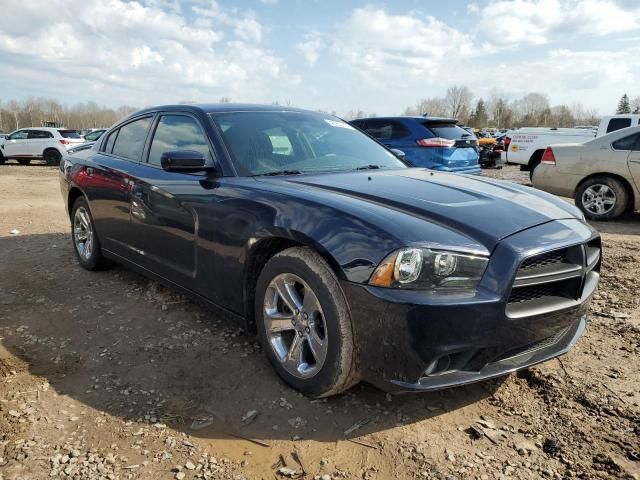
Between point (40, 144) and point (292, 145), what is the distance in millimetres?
19521

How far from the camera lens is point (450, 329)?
83.9 inches

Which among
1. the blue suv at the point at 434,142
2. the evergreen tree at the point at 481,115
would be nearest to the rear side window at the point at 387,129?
the blue suv at the point at 434,142

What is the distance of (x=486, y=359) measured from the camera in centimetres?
225

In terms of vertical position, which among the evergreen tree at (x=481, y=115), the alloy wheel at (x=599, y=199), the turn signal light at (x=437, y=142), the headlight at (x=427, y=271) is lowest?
the alloy wheel at (x=599, y=199)

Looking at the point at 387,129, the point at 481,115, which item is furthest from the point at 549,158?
the point at 481,115

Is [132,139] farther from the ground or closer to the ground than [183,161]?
farther from the ground

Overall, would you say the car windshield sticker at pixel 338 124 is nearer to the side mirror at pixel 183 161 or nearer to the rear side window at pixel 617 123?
the side mirror at pixel 183 161

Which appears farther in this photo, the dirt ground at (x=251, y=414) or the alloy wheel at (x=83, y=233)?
the alloy wheel at (x=83, y=233)

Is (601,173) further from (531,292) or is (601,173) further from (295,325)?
(295,325)

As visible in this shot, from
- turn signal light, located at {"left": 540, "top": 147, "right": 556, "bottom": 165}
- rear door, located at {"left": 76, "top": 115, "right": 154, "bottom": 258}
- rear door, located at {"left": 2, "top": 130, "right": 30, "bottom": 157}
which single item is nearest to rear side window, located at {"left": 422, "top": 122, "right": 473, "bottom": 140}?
turn signal light, located at {"left": 540, "top": 147, "right": 556, "bottom": 165}

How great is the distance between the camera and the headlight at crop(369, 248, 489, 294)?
2176 mm

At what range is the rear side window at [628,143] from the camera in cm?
759

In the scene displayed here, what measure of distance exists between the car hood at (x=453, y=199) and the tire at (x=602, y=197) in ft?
17.6

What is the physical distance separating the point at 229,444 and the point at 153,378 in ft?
2.65
